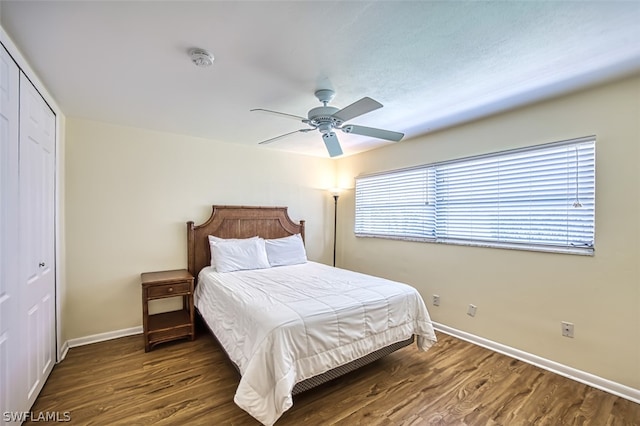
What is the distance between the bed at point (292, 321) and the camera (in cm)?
177

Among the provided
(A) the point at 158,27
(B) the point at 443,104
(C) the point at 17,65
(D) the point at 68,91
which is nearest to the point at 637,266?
(B) the point at 443,104

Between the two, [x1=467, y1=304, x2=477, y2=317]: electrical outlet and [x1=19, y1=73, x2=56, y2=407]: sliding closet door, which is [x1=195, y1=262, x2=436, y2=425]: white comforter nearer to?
[x1=467, y1=304, x2=477, y2=317]: electrical outlet

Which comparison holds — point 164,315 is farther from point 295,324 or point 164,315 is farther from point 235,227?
point 295,324

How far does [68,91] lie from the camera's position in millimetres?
2371

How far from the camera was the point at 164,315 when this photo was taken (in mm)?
3320

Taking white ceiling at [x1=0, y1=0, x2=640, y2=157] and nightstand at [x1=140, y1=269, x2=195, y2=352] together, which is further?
nightstand at [x1=140, y1=269, x2=195, y2=352]

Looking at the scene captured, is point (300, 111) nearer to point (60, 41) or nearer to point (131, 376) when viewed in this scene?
point (60, 41)

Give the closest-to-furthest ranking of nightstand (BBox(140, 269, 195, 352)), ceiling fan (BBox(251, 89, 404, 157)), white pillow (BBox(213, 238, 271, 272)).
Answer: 1. ceiling fan (BBox(251, 89, 404, 157))
2. nightstand (BBox(140, 269, 195, 352))
3. white pillow (BBox(213, 238, 271, 272))

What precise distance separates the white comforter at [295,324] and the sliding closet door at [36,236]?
1260 millimetres

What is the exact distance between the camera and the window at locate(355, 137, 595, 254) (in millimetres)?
2418

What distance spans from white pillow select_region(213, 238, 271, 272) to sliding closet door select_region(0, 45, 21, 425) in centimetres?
180

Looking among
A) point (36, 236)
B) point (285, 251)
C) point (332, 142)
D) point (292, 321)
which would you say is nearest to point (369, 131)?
point (332, 142)

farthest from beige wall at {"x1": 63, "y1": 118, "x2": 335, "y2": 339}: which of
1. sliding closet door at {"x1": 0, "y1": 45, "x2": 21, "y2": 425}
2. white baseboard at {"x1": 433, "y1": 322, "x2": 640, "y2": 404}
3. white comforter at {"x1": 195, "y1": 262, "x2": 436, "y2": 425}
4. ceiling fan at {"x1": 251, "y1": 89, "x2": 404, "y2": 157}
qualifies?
white baseboard at {"x1": 433, "y1": 322, "x2": 640, "y2": 404}

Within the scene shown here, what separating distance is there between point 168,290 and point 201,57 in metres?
2.38
